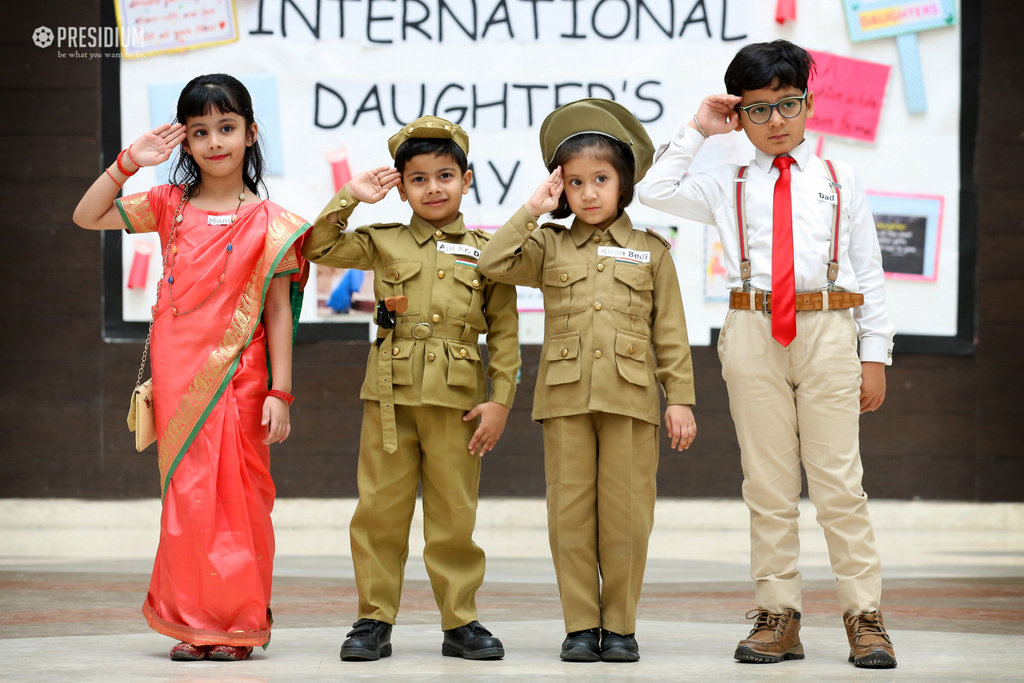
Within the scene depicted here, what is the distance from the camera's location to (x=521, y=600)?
3.55 metres

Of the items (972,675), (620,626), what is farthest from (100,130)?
(972,675)

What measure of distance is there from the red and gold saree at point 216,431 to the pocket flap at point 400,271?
0.78ft

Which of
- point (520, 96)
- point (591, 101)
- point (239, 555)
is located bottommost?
point (239, 555)

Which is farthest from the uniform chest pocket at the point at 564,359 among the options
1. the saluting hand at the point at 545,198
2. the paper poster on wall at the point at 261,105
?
the paper poster on wall at the point at 261,105

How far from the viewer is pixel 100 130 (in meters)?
5.26

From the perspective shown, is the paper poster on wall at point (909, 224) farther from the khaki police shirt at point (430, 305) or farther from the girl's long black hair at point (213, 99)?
the girl's long black hair at point (213, 99)

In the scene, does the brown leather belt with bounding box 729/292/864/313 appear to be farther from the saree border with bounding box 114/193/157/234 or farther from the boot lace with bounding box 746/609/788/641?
the saree border with bounding box 114/193/157/234

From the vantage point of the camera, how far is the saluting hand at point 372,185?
8.38 feet

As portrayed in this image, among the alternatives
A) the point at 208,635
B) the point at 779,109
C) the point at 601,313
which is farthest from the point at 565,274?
the point at 208,635

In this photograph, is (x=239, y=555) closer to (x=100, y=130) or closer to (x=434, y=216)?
(x=434, y=216)

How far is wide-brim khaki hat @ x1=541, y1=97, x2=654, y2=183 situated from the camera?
2639mm

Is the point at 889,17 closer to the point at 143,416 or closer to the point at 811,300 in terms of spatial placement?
the point at 811,300

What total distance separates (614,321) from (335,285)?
2931 millimetres

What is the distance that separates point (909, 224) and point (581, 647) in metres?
3.59
